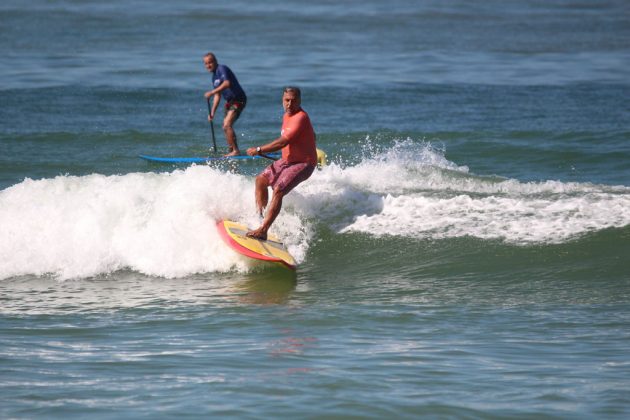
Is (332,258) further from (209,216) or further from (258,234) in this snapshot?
(209,216)

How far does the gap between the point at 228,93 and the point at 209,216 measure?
5158 mm

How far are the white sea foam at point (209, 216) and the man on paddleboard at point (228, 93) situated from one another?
350cm

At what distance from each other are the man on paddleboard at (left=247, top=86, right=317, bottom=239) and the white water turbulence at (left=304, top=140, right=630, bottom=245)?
1357mm

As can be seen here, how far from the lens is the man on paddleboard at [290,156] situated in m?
9.65

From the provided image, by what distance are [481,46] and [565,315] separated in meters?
23.3

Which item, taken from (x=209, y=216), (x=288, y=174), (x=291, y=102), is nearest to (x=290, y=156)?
(x=288, y=174)

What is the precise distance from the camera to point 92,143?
17125mm

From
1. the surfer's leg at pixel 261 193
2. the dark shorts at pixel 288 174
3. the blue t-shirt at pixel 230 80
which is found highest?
the blue t-shirt at pixel 230 80

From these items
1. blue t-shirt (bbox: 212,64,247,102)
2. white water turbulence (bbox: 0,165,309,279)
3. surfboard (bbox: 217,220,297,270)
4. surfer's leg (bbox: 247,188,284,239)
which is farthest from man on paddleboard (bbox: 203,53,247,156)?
surfer's leg (bbox: 247,188,284,239)

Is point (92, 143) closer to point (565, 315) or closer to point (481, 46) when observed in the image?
point (565, 315)

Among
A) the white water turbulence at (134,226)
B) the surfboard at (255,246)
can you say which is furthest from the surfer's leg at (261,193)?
the white water turbulence at (134,226)

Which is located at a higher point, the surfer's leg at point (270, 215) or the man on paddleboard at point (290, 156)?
the man on paddleboard at point (290, 156)

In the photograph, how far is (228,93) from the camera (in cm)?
1538

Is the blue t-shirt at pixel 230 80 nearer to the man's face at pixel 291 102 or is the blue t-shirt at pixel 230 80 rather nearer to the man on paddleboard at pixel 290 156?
the man on paddleboard at pixel 290 156
